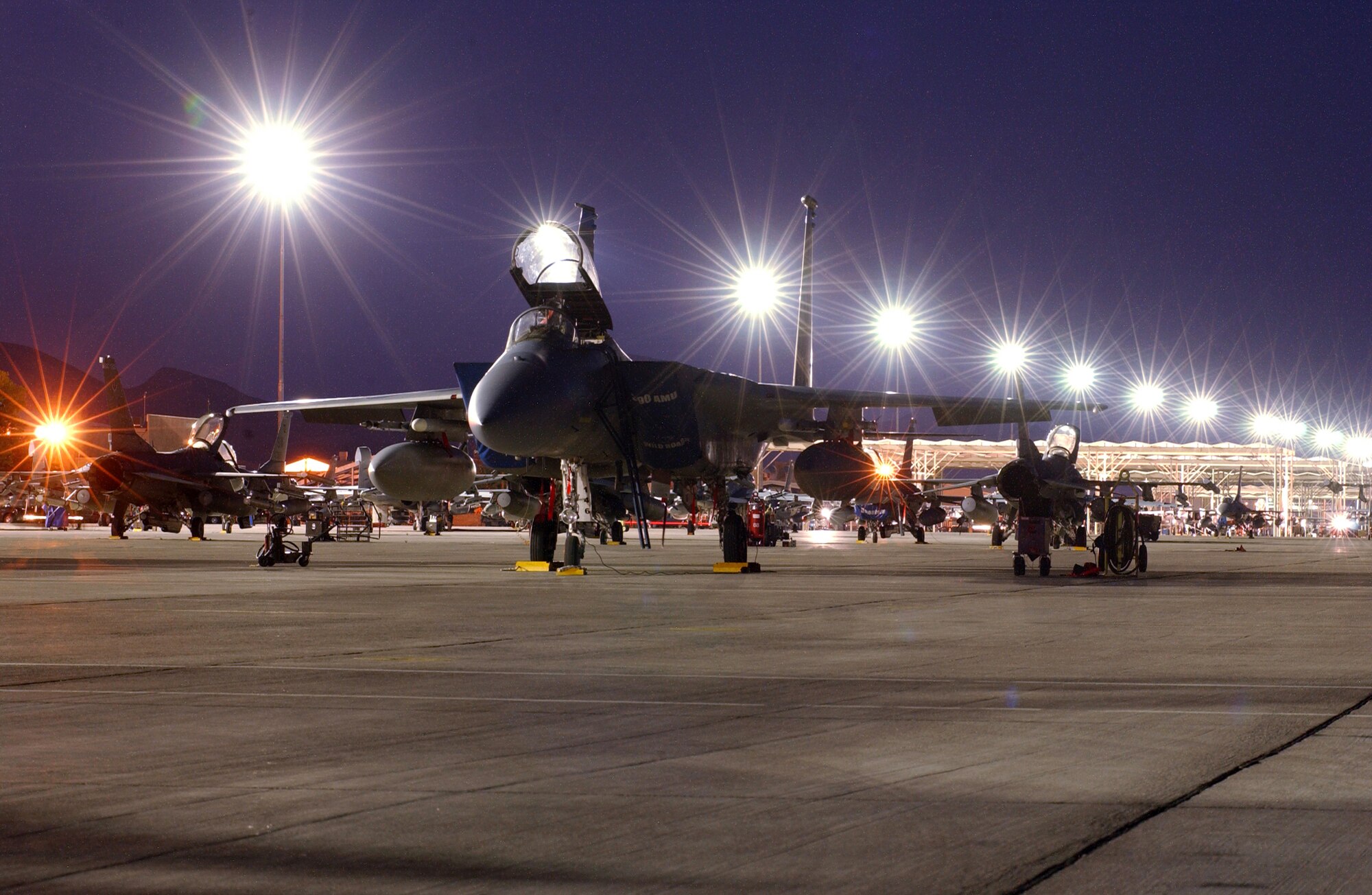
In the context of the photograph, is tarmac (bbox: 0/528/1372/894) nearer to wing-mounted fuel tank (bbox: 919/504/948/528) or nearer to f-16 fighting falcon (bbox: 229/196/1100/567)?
f-16 fighting falcon (bbox: 229/196/1100/567)

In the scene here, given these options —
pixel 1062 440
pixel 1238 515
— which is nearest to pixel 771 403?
pixel 1062 440

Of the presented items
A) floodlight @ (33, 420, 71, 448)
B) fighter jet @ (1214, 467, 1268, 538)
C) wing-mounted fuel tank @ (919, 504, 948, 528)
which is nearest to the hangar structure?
fighter jet @ (1214, 467, 1268, 538)

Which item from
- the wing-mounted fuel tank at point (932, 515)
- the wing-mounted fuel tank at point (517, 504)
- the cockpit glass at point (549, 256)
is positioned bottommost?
the wing-mounted fuel tank at point (517, 504)

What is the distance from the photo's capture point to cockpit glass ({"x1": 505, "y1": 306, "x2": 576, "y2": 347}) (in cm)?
1856

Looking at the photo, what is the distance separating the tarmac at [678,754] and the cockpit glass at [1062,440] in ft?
75.7

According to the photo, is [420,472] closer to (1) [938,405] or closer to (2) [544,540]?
(2) [544,540]

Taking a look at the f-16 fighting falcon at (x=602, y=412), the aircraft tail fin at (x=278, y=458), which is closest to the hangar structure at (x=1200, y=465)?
the aircraft tail fin at (x=278, y=458)

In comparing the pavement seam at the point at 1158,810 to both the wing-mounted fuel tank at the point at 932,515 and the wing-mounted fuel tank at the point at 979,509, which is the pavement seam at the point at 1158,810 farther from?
the wing-mounted fuel tank at the point at 932,515

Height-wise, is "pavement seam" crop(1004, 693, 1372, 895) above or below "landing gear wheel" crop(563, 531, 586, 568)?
below

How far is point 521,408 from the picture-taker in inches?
679

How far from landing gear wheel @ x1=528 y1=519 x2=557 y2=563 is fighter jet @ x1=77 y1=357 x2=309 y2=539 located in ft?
71.1

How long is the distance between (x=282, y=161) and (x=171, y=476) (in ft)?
39.4

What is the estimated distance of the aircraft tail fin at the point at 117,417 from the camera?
43125 millimetres

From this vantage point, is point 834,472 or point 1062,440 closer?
point 834,472
